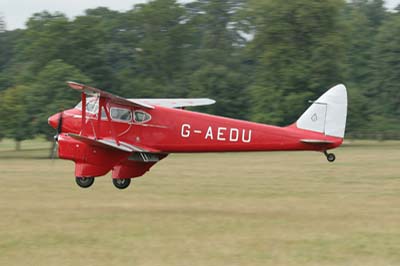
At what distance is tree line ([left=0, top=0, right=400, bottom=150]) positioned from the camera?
220 feet

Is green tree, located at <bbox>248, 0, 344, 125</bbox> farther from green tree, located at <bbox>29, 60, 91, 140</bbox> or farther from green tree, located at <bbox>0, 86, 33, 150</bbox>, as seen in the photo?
green tree, located at <bbox>0, 86, 33, 150</bbox>

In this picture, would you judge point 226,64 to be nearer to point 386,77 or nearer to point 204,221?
point 386,77

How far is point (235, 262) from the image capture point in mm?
14227

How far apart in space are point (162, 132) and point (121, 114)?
1.17 meters

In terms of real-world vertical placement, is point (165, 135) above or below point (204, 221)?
above

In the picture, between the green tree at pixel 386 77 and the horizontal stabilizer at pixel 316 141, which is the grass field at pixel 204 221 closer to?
the horizontal stabilizer at pixel 316 141

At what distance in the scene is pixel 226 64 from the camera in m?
98.5

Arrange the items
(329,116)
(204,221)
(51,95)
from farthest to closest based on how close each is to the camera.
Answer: (51,95), (329,116), (204,221)

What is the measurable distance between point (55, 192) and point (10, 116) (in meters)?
38.5

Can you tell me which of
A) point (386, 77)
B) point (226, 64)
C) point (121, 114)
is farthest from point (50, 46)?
point (121, 114)

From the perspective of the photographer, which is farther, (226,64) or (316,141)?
(226,64)

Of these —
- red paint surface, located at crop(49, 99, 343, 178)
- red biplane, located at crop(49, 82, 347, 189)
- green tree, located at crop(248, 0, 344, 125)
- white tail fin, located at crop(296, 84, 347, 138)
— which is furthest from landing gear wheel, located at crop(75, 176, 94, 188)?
green tree, located at crop(248, 0, 344, 125)

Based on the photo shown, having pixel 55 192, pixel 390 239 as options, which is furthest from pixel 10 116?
pixel 390 239

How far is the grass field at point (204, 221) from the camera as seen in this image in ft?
48.6
